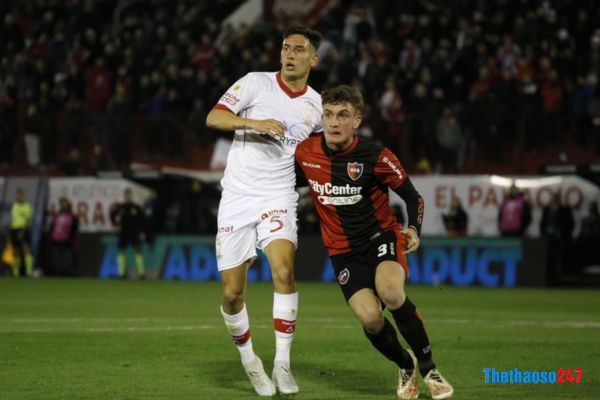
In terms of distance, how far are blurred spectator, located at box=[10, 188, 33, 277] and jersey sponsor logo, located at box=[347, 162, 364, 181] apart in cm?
2163

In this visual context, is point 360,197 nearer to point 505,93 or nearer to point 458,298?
point 458,298

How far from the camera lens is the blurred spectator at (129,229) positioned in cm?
2811

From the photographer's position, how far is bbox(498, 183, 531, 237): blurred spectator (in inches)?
998

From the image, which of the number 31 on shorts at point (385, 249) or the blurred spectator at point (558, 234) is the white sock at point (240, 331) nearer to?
the number 31 on shorts at point (385, 249)

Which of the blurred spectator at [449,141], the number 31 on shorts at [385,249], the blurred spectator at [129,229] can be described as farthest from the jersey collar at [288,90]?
the blurred spectator at [129,229]

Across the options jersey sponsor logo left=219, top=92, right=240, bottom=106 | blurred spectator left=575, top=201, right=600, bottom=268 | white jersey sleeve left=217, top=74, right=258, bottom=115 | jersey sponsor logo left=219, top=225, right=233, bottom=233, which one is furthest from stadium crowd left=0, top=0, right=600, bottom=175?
jersey sponsor logo left=219, top=225, right=233, bottom=233

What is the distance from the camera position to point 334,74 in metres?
27.3

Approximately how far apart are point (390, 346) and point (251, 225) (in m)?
1.49

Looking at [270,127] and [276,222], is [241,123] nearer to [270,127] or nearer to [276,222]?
[270,127]

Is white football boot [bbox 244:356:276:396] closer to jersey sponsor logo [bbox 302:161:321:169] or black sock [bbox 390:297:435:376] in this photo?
black sock [bbox 390:297:435:376]

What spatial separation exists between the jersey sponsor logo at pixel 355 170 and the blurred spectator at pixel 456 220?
17.2 metres

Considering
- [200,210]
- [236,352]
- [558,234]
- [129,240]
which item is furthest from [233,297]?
[200,210]

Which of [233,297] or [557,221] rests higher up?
[233,297]

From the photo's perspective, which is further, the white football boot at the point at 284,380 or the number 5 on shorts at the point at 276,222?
the number 5 on shorts at the point at 276,222
